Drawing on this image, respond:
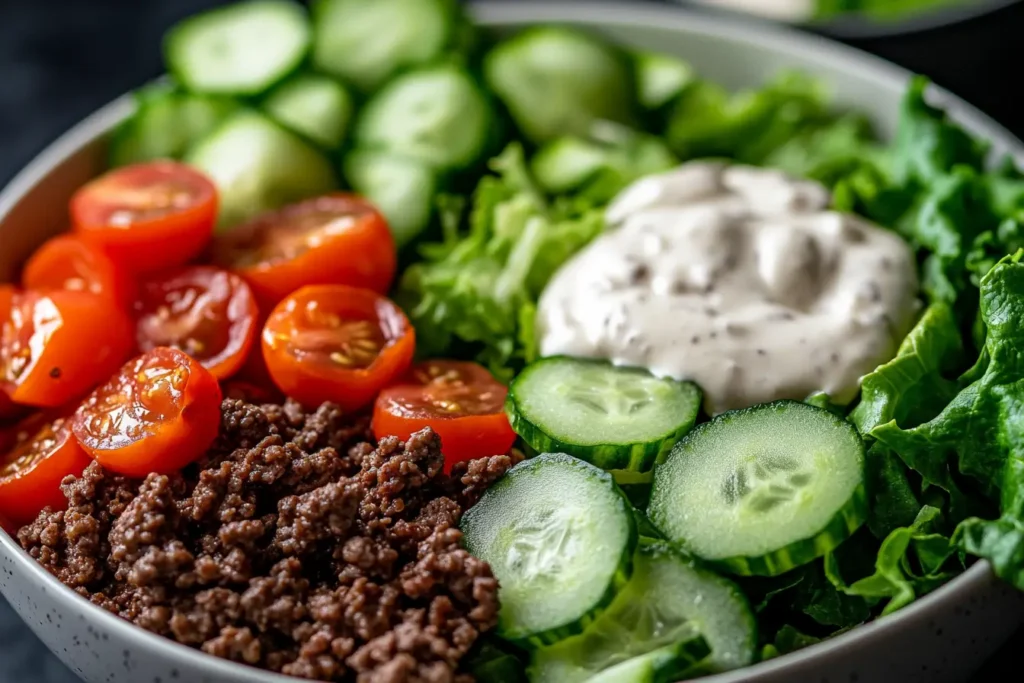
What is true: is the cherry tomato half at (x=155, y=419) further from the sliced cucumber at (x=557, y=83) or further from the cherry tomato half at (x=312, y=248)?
the sliced cucumber at (x=557, y=83)

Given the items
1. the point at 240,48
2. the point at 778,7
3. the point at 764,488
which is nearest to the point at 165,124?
the point at 240,48

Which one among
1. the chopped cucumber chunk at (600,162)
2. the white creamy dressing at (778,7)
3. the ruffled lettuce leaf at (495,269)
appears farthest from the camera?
the white creamy dressing at (778,7)

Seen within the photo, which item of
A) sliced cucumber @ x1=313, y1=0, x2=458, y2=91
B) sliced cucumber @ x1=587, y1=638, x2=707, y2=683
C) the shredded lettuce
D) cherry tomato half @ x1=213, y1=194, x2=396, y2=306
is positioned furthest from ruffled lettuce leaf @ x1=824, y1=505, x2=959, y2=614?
sliced cucumber @ x1=313, y1=0, x2=458, y2=91

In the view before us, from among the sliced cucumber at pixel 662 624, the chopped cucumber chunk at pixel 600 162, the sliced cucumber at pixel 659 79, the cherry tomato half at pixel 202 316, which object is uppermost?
the sliced cucumber at pixel 659 79

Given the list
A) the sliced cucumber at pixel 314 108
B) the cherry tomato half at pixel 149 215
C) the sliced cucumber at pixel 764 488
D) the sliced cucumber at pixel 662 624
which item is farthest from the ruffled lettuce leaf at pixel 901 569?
the sliced cucumber at pixel 314 108

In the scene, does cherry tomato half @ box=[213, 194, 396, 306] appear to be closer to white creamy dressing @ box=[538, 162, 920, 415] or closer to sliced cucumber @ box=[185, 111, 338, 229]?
sliced cucumber @ box=[185, 111, 338, 229]
